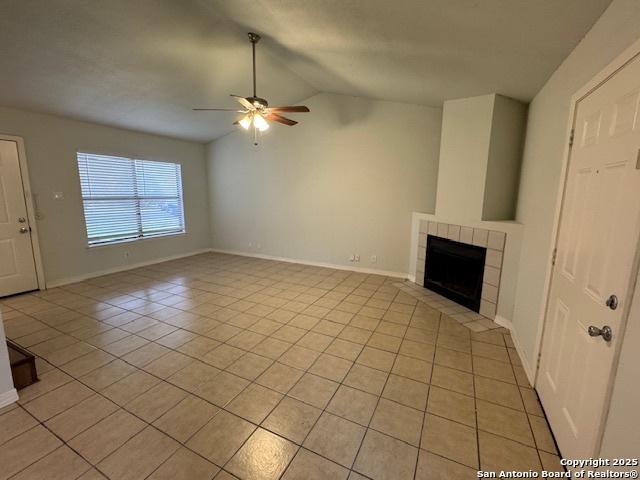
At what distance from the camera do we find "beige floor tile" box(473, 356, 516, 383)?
220cm

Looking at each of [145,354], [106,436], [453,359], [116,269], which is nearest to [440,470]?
[453,359]

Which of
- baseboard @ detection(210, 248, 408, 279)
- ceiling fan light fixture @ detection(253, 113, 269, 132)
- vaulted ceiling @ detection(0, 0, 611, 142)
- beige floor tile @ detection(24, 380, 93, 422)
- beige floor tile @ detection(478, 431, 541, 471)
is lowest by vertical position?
beige floor tile @ detection(24, 380, 93, 422)

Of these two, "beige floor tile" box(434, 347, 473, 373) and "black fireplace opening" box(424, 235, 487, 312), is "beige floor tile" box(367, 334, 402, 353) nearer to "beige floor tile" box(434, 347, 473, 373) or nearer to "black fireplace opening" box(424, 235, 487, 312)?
"beige floor tile" box(434, 347, 473, 373)

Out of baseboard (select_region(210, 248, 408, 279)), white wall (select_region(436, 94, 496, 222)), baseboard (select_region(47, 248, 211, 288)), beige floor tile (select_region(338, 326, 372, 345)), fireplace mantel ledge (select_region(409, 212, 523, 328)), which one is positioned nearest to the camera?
beige floor tile (select_region(338, 326, 372, 345))

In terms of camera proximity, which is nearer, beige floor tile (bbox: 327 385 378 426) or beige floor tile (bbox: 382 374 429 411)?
beige floor tile (bbox: 327 385 378 426)

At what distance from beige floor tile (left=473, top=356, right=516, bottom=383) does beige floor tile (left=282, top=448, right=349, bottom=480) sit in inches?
56.0

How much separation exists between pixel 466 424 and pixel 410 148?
3672 millimetres

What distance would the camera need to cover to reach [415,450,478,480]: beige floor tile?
1.43 metres

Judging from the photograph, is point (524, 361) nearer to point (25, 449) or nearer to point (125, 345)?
point (25, 449)

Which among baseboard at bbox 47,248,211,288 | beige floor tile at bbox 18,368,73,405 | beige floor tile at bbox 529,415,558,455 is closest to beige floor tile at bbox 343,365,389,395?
beige floor tile at bbox 529,415,558,455

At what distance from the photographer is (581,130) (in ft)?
5.37

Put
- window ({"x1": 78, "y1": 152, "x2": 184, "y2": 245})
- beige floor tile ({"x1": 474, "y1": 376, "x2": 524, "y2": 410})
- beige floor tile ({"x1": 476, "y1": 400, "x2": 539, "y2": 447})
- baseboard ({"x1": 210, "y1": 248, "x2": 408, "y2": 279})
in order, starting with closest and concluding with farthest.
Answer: beige floor tile ({"x1": 476, "y1": 400, "x2": 539, "y2": 447}) → beige floor tile ({"x1": 474, "y1": 376, "x2": 524, "y2": 410}) → window ({"x1": 78, "y1": 152, "x2": 184, "y2": 245}) → baseboard ({"x1": 210, "y1": 248, "x2": 408, "y2": 279})

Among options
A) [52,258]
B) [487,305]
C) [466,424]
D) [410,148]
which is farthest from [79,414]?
[410,148]

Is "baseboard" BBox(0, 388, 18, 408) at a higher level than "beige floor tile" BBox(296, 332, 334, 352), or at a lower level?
higher
